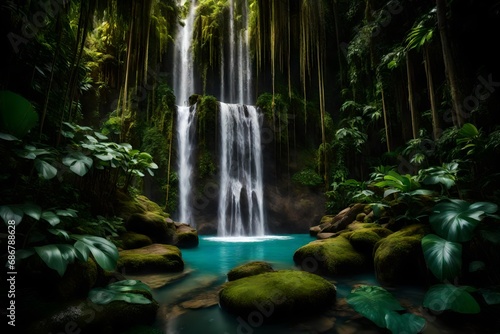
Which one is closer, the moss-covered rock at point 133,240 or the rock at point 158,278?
the rock at point 158,278

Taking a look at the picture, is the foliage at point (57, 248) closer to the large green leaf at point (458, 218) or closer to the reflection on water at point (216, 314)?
the reflection on water at point (216, 314)

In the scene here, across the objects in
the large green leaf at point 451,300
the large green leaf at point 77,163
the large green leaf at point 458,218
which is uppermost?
the large green leaf at point 77,163

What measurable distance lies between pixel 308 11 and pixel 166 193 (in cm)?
948

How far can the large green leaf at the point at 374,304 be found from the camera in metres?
2.29

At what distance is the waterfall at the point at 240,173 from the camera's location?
12.2m

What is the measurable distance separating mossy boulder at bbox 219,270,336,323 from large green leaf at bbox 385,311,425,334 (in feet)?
2.68

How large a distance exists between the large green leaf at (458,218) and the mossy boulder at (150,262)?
377cm

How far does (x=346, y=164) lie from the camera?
1349 centimetres

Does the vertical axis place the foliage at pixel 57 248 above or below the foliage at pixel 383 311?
above

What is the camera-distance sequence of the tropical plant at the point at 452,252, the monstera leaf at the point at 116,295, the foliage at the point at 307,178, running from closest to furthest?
1. the monstera leaf at the point at 116,295
2. the tropical plant at the point at 452,252
3. the foliage at the point at 307,178

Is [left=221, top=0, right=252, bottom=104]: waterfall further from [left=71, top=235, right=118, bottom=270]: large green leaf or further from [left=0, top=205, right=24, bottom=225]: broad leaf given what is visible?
[left=0, top=205, right=24, bottom=225]: broad leaf

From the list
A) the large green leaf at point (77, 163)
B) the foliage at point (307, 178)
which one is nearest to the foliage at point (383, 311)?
the large green leaf at point (77, 163)

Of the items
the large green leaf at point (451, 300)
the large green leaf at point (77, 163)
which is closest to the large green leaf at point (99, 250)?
the large green leaf at point (77, 163)

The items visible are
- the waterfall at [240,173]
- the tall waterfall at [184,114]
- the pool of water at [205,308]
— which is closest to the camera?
the pool of water at [205,308]
